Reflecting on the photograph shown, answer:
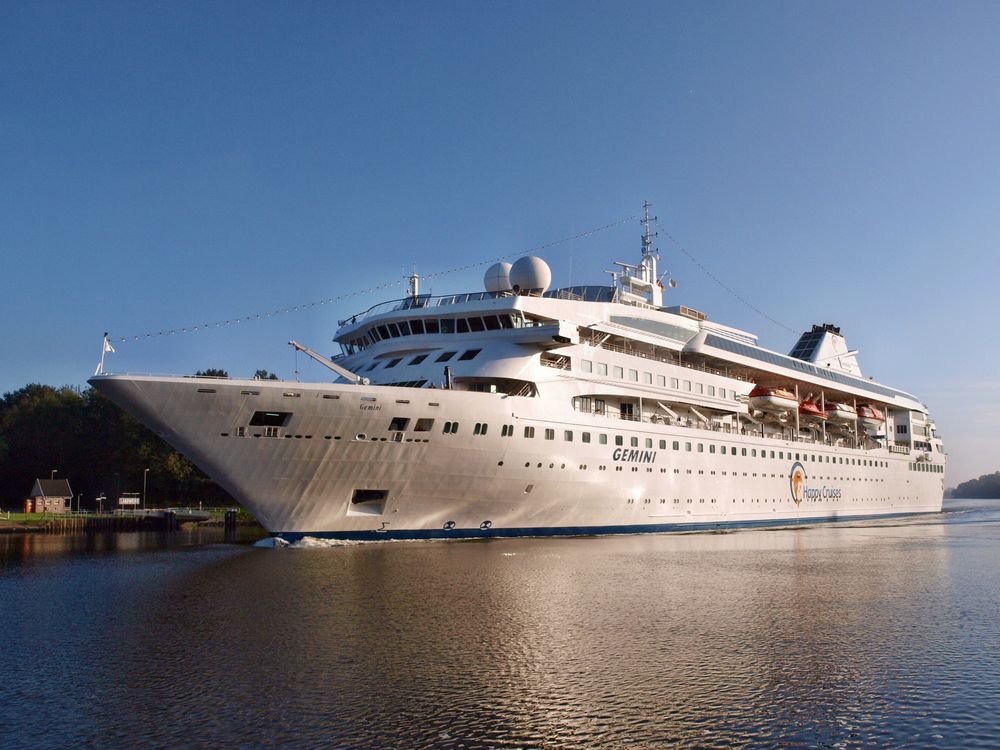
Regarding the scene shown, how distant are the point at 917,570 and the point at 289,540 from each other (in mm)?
21603

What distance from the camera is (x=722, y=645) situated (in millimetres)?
14422

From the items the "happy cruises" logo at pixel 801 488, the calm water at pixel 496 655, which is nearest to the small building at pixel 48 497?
the calm water at pixel 496 655

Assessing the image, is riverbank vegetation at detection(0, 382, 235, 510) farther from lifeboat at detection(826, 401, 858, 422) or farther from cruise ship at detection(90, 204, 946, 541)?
lifeboat at detection(826, 401, 858, 422)

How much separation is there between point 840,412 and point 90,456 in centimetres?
6895

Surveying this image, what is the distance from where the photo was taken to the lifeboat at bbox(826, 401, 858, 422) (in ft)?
172

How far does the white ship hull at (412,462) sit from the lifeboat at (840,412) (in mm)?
19697

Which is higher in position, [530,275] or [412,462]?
[530,275]

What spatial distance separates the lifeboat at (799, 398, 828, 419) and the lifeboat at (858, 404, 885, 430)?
7.40 meters

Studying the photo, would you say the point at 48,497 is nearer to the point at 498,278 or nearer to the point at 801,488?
the point at 498,278

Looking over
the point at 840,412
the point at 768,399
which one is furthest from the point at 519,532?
the point at 840,412

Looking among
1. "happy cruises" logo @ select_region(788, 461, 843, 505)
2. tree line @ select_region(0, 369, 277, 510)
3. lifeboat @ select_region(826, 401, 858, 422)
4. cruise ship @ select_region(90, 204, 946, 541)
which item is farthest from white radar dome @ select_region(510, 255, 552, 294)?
tree line @ select_region(0, 369, 277, 510)

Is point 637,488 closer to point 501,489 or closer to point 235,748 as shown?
point 501,489

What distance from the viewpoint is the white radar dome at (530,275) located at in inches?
1331

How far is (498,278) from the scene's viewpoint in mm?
34656
